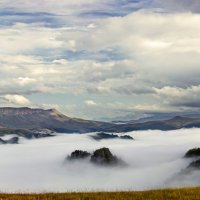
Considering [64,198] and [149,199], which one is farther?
[64,198]

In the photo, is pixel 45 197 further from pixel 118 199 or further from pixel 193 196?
pixel 193 196

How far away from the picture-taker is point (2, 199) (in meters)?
35.5

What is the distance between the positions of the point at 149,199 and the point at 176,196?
2837 mm

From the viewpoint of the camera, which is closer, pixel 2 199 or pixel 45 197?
pixel 2 199

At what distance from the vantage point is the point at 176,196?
36469 mm

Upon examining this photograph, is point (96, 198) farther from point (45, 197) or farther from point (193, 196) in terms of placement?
point (193, 196)

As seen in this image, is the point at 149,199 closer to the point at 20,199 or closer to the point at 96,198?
the point at 96,198

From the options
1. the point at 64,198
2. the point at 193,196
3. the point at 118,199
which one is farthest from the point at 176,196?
A: the point at 64,198

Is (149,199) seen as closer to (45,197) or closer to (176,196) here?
(176,196)

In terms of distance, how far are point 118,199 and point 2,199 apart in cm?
936

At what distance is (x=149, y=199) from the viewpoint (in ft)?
115

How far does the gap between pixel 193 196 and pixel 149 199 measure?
152 inches

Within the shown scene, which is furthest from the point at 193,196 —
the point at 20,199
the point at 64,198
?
the point at 20,199

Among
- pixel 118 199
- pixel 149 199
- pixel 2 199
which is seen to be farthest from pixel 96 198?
pixel 2 199
